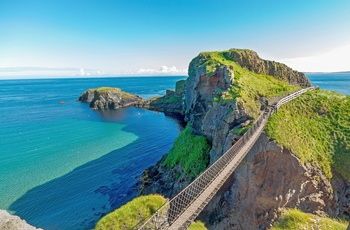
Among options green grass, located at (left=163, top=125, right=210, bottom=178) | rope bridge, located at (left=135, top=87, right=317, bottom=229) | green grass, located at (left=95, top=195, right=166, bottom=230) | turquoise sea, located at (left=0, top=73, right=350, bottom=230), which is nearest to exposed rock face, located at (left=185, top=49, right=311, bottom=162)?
green grass, located at (left=163, top=125, right=210, bottom=178)

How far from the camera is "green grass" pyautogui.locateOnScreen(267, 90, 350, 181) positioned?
18781 mm

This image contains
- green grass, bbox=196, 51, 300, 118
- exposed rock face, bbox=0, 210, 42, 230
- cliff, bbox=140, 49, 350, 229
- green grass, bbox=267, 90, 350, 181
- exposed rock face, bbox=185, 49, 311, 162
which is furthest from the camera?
green grass, bbox=196, 51, 300, 118

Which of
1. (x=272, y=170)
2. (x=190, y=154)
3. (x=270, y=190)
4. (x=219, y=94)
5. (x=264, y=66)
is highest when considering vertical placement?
(x=264, y=66)

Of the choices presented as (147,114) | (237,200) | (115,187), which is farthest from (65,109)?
(237,200)

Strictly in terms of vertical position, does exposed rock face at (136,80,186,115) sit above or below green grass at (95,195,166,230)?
below

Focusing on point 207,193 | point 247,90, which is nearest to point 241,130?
point 247,90

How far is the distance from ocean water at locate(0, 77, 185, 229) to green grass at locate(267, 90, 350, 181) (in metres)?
20.7

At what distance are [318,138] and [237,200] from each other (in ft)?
35.0

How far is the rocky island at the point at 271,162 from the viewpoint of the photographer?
17.6 metres

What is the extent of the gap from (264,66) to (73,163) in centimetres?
3813

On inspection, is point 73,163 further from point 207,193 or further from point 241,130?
point 207,193

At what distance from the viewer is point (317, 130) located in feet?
71.1

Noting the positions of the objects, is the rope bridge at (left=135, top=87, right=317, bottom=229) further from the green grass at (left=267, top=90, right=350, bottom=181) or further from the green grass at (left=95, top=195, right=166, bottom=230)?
the green grass at (left=267, top=90, right=350, bottom=181)

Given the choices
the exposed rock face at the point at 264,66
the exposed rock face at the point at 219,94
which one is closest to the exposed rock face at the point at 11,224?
the exposed rock face at the point at 219,94
